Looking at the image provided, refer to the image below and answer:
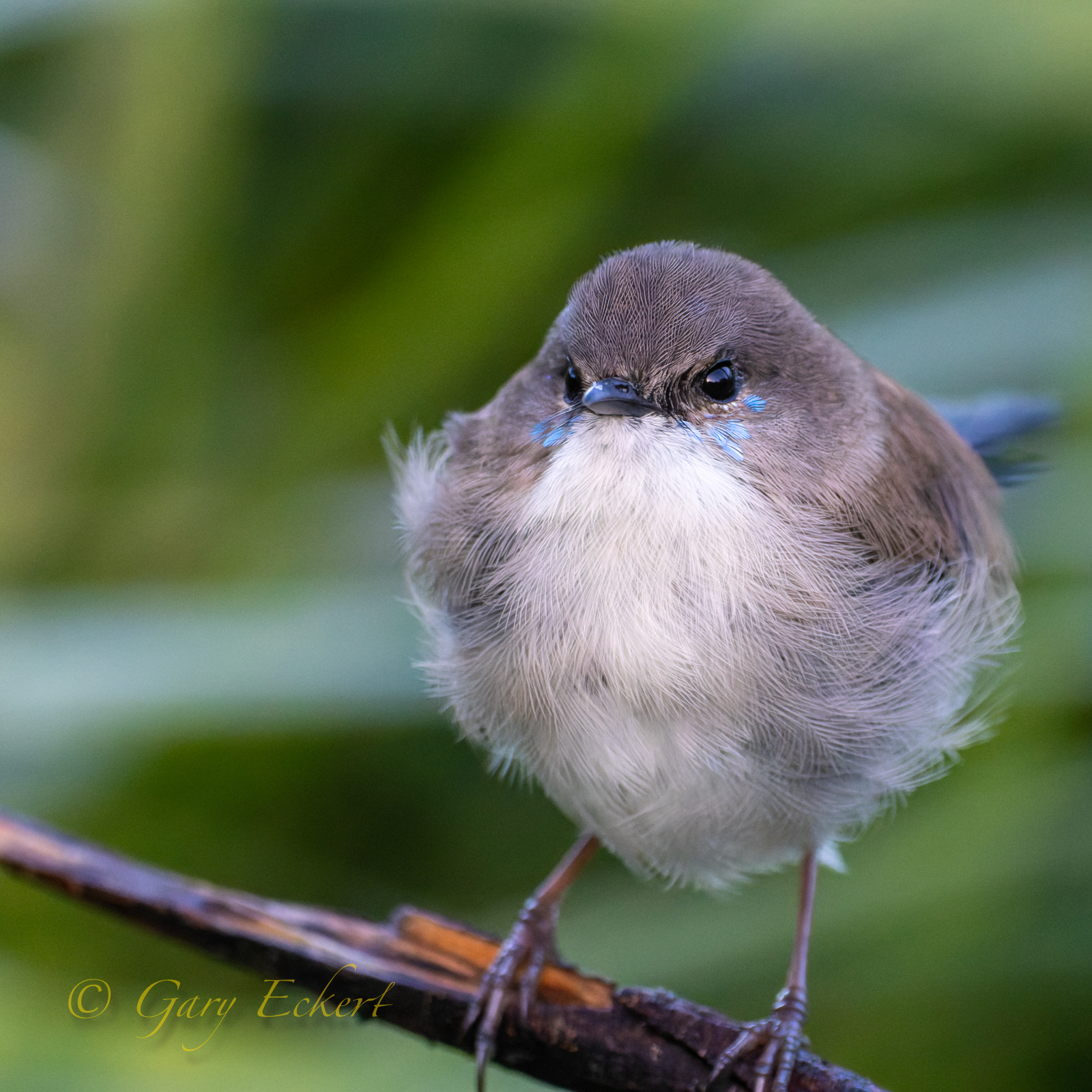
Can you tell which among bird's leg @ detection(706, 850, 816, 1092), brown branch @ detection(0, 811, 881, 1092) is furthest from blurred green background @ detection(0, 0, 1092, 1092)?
brown branch @ detection(0, 811, 881, 1092)

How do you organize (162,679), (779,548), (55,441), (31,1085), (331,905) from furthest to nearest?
(55,441) → (331,905) → (162,679) → (31,1085) → (779,548)

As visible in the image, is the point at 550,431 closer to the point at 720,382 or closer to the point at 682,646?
the point at 720,382

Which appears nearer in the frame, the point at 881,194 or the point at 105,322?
the point at 105,322

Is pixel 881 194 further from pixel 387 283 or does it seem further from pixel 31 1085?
pixel 31 1085

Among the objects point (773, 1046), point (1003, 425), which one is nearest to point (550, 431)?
point (773, 1046)

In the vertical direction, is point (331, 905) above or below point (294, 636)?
below

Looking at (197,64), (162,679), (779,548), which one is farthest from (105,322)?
(779,548)

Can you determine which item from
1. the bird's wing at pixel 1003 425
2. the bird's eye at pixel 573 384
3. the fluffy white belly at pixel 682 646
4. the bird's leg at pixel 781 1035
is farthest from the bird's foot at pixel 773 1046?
the bird's wing at pixel 1003 425

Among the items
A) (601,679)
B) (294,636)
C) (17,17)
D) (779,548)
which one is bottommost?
(294,636)
